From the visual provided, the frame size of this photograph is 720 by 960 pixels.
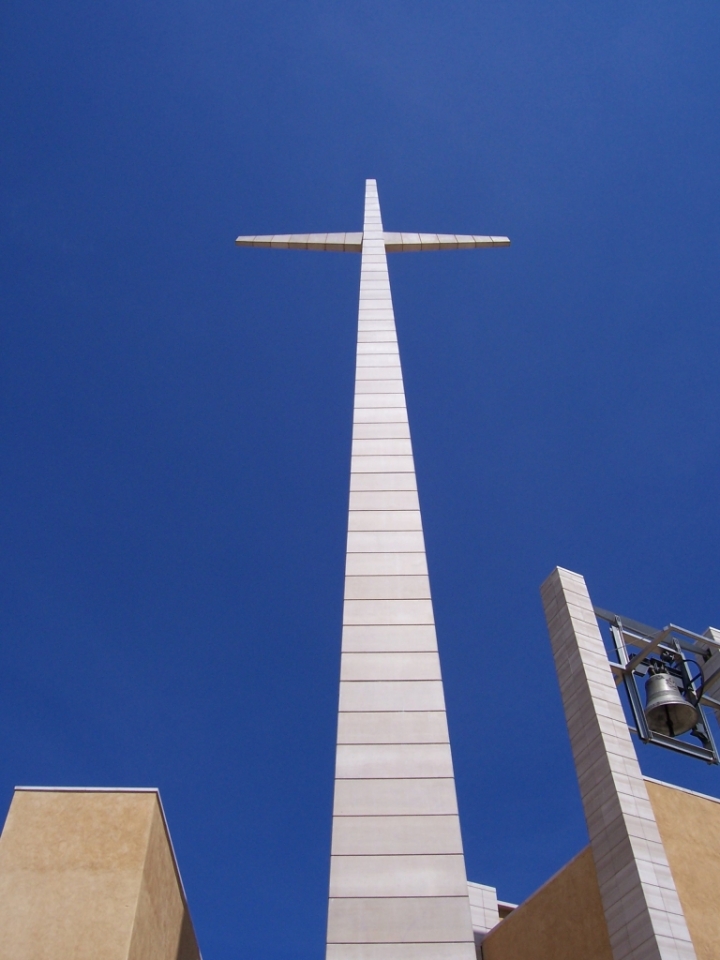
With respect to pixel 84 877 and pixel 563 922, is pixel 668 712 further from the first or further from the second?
pixel 84 877

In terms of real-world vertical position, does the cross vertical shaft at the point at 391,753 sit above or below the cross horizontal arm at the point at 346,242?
below

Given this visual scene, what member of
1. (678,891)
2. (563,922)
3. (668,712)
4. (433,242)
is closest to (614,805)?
(678,891)

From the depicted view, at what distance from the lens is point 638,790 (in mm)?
12133

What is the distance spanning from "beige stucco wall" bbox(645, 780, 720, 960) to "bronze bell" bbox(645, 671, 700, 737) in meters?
1.16

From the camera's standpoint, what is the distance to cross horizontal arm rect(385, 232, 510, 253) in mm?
20172

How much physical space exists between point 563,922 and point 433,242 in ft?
47.0

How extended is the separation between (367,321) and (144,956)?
1122cm

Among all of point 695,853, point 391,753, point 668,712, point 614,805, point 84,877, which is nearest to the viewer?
point 391,753

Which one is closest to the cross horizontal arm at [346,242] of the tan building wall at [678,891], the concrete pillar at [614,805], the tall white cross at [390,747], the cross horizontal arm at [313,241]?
the cross horizontal arm at [313,241]

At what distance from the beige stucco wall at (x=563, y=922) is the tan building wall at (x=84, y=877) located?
6022 millimetres

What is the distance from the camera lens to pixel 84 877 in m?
10.6

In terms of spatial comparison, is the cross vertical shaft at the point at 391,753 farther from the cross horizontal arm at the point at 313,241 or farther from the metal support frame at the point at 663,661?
the cross horizontal arm at the point at 313,241

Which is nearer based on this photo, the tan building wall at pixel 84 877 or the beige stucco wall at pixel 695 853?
the tan building wall at pixel 84 877

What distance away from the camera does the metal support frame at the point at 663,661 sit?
14.1m
